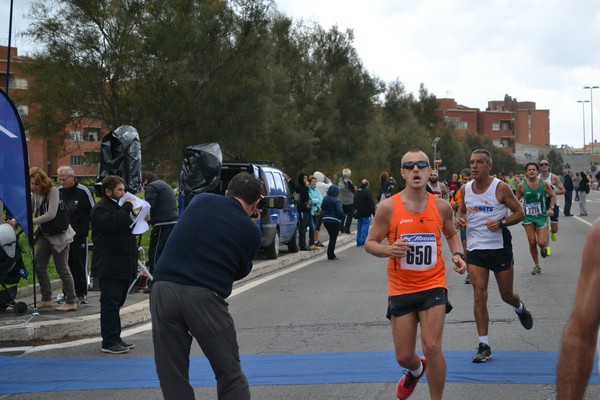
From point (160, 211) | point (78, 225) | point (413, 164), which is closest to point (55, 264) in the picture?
point (78, 225)

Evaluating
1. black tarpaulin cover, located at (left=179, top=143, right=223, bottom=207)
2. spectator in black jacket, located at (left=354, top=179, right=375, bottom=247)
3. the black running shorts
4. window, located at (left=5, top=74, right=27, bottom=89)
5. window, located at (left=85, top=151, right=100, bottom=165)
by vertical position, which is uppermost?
window, located at (left=5, top=74, right=27, bottom=89)

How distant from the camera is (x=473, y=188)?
963cm

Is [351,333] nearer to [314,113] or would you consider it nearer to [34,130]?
[34,130]

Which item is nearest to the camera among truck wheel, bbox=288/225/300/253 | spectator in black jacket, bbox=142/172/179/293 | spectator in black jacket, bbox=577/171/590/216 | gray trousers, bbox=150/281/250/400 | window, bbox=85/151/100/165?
gray trousers, bbox=150/281/250/400

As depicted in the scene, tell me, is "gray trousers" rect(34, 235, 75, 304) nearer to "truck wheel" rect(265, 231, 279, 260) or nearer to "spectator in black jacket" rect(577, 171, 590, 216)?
"truck wheel" rect(265, 231, 279, 260)

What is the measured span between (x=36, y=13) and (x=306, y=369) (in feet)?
83.8

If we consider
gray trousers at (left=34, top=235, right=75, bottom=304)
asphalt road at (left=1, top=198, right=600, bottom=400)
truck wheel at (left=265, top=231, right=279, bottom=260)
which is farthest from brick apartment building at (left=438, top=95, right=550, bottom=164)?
gray trousers at (left=34, top=235, right=75, bottom=304)

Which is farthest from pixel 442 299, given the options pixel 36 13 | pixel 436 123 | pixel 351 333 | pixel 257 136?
pixel 436 123

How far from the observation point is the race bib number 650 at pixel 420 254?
22.7 ft

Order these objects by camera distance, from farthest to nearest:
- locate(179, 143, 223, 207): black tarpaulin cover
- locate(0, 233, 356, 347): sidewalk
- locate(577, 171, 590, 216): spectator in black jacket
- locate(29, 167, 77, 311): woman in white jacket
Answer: locate(577, 171, 590, 216): spectator in black jacket
locate(179, 143, 223, 207): black tarpaulin cover
locate(29, 167, 77, 311): woman in white jacket
locate(0, 233, 356, 347): sidewalk

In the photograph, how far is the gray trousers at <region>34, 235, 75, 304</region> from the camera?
40.5 feet

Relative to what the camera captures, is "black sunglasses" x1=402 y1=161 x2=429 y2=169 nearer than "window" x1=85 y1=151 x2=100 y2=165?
Yes

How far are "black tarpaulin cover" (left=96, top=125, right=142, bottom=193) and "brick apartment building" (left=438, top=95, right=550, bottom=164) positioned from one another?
144m

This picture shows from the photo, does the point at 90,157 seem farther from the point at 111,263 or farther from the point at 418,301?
the point at 418,301
